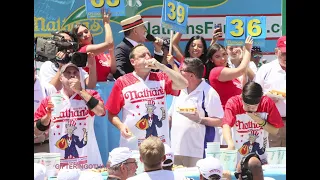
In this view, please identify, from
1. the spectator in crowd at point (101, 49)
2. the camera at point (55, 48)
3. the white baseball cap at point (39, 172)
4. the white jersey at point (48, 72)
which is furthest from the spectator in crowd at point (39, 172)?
the white jersey at point (48, 72)

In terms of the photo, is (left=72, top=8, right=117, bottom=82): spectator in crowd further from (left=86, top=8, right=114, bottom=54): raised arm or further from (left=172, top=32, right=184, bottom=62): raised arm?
(left=172, top=32, right=184, bottom=62): raised arm

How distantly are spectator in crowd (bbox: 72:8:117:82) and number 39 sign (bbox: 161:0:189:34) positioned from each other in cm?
66

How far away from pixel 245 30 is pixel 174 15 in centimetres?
88

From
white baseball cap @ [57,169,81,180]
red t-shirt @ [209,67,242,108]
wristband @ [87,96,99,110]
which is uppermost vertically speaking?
red t-shirt @ [209,67,242,108]

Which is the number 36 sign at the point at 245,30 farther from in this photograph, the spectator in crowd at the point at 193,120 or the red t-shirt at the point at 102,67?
the red t-shirt at the point at 102,67

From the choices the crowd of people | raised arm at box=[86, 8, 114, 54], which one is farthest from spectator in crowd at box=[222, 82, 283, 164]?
raised arm at box=[86, 8, 114, 54]

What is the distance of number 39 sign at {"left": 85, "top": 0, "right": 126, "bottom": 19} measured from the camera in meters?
8.88

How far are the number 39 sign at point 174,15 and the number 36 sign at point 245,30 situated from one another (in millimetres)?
558

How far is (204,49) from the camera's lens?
9477 millimetres

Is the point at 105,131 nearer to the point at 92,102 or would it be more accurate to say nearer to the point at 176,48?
the point at 92,102
